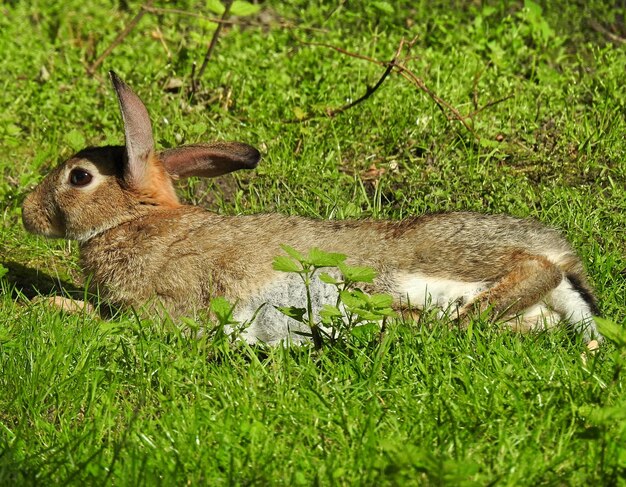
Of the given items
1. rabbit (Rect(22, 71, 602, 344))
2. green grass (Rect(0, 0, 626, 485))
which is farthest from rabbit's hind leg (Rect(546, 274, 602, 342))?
green grass (Rect(0, 0, 626, 485))

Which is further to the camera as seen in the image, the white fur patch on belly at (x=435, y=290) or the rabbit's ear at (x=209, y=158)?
the rabbit's ear at (x=209, y=158)

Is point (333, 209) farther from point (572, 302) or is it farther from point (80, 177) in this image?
point (572, 302)

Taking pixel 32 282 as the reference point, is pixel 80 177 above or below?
above

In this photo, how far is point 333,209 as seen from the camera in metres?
6.47

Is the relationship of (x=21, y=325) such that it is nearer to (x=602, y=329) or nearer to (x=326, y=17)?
(x=602, y=329)

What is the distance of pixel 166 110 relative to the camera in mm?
7438

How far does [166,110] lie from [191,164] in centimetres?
154

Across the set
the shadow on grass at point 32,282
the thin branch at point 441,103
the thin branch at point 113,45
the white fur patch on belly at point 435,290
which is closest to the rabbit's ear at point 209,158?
the shadow on grass at point 32,282

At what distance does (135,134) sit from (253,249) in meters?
0.92

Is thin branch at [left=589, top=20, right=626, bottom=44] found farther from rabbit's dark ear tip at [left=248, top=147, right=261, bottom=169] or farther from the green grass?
rabbit's dark ear tip at [left=248, top=147, right=261, bottom=169]

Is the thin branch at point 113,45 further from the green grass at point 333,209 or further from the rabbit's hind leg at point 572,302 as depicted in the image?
the rabbit's hind leg at point 572,302

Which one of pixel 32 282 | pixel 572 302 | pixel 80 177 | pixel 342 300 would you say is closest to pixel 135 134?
pixel 80 177

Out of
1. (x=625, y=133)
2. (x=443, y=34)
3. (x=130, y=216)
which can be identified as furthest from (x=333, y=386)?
(x=443, y=34)

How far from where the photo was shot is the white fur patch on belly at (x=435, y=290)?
5.19 meters
